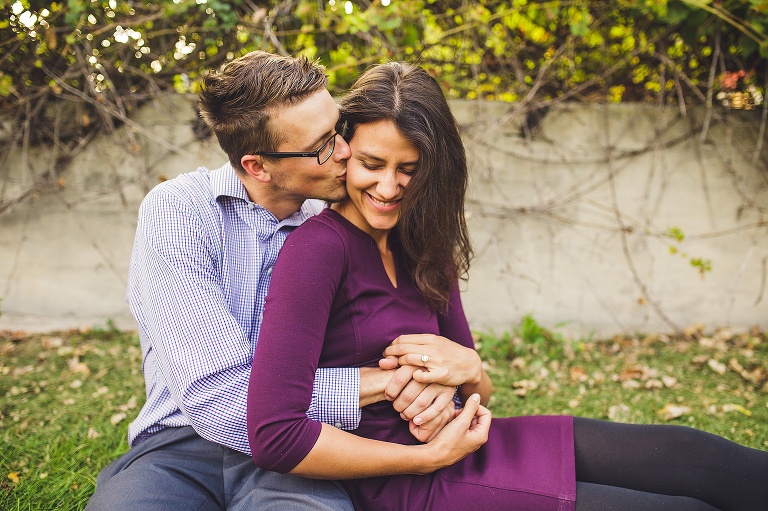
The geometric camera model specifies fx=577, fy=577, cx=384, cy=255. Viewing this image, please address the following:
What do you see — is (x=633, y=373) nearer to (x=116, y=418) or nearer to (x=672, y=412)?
(x=672, y=412)

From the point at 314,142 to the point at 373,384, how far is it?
1003 mm

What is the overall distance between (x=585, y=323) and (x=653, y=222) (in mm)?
1037

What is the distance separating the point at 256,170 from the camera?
246cm

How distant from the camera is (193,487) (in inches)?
84.7

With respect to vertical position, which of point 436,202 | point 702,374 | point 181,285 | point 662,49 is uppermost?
point 662,49

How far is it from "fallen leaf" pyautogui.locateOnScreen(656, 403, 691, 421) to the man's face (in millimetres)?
2662

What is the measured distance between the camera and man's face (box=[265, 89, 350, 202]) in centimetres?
234

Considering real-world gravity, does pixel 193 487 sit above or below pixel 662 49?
below

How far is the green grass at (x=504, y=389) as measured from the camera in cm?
300

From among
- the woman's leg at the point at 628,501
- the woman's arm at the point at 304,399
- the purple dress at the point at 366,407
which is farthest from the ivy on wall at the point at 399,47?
the woman's leg at the point at 628,501

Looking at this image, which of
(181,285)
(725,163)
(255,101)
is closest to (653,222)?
(725,163)

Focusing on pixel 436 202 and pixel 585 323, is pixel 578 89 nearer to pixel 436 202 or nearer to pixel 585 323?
pixel 585 323

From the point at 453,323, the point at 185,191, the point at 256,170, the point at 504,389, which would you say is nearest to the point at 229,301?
the point at 185,191

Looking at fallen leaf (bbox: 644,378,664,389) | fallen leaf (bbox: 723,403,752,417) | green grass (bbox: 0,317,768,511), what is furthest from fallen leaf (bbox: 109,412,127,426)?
fallen leaf (bbox: 723,403,752,417)
